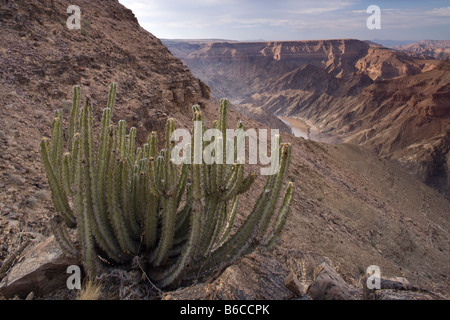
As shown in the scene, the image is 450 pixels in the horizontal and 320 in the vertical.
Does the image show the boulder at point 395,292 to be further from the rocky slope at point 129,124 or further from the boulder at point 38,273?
the boulder at point 38,273

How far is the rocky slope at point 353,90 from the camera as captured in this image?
43250 millimetres

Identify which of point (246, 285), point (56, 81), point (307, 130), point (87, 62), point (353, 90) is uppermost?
point (353, 90)

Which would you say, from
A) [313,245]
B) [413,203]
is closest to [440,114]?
[413,203]

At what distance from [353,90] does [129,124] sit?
76.2m

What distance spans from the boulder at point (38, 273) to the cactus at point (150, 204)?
0.70 feet

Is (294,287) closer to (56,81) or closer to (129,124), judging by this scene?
(129,124)

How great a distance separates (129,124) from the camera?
856cm

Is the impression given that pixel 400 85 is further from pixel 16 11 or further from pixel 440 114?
pixel 16 11

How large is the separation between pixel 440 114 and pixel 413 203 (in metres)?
30.4

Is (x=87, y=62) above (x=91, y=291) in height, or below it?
above

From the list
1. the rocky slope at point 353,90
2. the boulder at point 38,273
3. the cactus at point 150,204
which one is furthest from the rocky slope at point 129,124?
the rocky slope at point 353,90

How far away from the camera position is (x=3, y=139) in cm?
532

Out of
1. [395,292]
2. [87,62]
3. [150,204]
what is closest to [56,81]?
[87,62]

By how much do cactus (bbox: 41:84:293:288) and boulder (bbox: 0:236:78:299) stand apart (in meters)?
0.21
